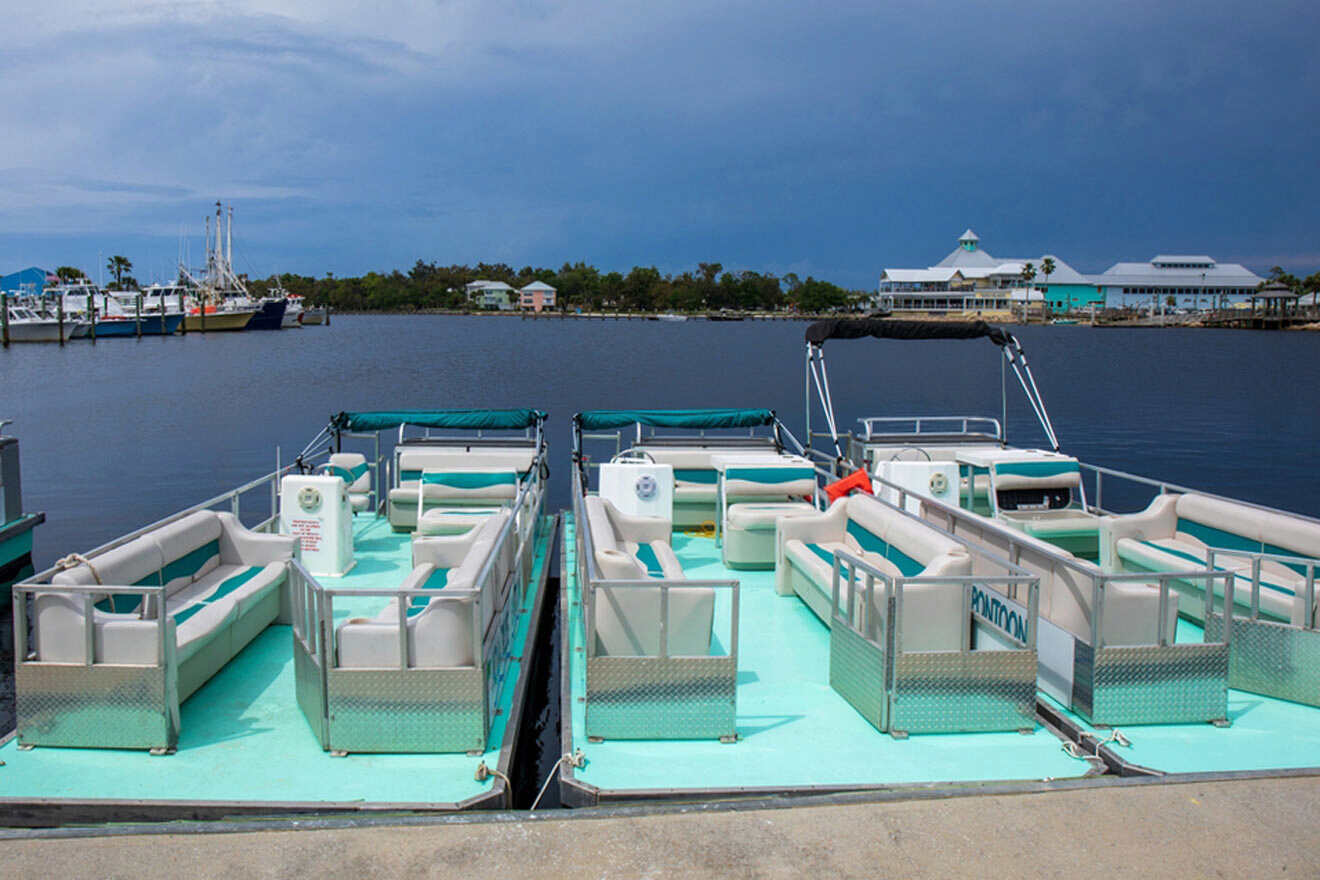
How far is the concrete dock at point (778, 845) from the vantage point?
3.99 m

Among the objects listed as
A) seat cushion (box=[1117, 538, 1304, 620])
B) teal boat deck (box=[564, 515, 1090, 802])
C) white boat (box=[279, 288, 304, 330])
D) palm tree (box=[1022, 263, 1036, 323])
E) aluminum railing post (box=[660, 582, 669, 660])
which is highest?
palm tree (box=[1022, 263, 1036, 323])

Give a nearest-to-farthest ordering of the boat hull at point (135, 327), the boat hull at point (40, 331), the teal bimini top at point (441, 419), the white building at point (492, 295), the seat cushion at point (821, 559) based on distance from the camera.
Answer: the seat cushion at point (821, 559) → the teal bimini top at point (441, 419) → the boat hull at point (40, 331) → the boat hull at point (135, 327) → the white building at point (492, 295)

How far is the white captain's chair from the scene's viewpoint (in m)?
12.4

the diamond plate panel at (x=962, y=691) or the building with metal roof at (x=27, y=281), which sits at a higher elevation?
the building with metal roof at (x=27, y=281)

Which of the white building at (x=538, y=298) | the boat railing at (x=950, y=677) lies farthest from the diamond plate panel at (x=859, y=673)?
the white building at (x=538, y=298)

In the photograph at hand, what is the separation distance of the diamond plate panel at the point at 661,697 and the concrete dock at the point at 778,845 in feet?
4.15

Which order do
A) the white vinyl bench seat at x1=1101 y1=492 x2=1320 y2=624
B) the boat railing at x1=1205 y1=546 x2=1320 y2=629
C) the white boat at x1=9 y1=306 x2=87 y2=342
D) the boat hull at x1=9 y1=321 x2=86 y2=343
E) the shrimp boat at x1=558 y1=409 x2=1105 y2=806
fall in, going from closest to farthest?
the shrimp boat at x1=558 y1=409 x2=1105 y2=806, the boat railing at x1=1205 y1=546 x2=1320 y2=629, the white vinyl bench seat at x1=1101 y1=492 x2=1320 y2=624, the white boat at x1=9 y1=306 x2=87 y2=342, the boat hull at x1=9 y1=321 x2=86 y2=343

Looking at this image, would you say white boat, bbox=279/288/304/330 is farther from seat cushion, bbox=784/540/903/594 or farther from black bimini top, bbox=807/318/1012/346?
seat cushion, bbox=784/540/903/594

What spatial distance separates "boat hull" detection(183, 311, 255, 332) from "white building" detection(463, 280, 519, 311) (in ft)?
283

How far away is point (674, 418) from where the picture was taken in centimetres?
1316

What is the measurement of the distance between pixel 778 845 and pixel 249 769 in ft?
10.3

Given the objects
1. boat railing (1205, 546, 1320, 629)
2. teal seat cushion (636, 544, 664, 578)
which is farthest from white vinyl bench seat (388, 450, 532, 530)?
boat railing (1205, 546, 1320, 629)

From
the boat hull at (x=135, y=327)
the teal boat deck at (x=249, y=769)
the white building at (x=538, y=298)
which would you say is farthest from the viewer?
the white building at (x=538, y=298)

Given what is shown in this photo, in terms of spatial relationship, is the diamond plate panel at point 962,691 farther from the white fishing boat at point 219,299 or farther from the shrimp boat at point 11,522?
the white fishing boat at point 219,299
